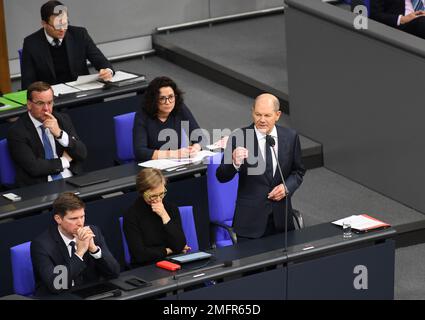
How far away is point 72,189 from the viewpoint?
7012 mm

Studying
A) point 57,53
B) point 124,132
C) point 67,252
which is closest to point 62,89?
point 57,53

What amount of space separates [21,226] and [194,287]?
1093 mm

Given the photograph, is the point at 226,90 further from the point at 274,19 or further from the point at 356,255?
the point at 356,255

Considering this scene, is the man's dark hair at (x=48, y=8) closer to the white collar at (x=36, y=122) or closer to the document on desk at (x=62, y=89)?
the document on desk at (x=62, y=89)

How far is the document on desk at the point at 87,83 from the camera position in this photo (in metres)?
8.46

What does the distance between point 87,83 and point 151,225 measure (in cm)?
219

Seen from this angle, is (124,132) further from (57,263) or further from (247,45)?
(247,45)

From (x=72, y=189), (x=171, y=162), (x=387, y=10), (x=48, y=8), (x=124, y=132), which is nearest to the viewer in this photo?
(x=72, y=189)

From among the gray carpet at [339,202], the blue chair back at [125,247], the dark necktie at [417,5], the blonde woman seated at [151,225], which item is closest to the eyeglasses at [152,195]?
the blonde woman seated at [151,225]

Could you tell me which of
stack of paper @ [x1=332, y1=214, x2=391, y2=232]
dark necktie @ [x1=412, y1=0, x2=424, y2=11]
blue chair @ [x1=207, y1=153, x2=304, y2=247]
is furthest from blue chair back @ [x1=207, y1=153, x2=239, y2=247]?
dark necktie @ [x1=412, y1=0, x2=424, y2=11]

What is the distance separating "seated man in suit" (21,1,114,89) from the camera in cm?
836

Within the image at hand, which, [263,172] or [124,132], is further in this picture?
[124,132]

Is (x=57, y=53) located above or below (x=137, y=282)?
above
